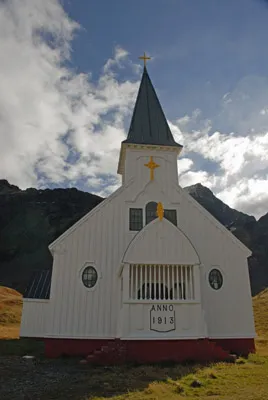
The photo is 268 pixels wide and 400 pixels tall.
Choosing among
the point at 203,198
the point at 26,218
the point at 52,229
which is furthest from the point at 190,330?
the point at 203,198

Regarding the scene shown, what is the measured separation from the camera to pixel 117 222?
18109mm

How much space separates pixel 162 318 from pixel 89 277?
4.25 m

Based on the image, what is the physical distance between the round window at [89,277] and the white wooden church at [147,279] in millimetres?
47

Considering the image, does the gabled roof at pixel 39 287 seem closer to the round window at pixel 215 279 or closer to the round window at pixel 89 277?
the round window at pixel 89 277

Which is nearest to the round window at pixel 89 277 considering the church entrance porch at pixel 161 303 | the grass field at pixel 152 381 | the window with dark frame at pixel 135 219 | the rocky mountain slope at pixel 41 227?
the church entrance porch at pixel 161 303

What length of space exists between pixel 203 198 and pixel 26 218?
6355 cm

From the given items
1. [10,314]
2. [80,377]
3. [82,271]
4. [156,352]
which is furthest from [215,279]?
[10,314]

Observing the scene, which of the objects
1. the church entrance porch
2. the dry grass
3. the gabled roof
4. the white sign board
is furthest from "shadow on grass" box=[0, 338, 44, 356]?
the dry grass

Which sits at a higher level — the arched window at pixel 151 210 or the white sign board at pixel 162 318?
the arched window at pixel 151 210

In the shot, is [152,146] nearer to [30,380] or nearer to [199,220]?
[199,220]

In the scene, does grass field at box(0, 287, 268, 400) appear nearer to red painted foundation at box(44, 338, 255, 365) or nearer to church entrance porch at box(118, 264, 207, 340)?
red painted foundation at box(44, 338, 255, 365)

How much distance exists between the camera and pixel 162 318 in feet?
47.8

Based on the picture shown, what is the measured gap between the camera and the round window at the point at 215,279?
17.6 meters

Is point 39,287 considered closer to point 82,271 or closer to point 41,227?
point 82,271
